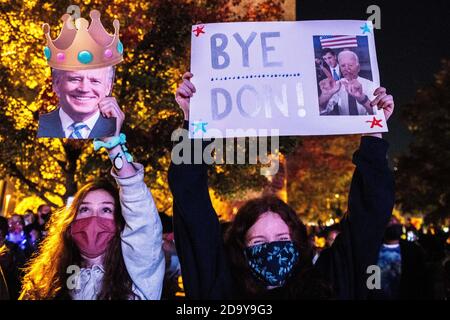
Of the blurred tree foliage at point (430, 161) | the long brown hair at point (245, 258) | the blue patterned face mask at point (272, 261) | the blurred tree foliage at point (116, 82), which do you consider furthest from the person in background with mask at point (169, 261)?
the blurred tree foliage at point (430, 161)

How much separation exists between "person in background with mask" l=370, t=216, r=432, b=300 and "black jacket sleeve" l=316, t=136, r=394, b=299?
13.1 ft

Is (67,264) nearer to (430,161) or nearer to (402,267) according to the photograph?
(402,267)

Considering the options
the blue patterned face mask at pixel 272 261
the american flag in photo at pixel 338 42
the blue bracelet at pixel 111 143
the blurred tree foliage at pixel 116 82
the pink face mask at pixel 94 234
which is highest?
the blurred tree foliage at pixel 116 82

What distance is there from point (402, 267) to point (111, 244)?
4771 mm

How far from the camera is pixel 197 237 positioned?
3.28 m

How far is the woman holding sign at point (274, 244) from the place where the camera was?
3.29 metres

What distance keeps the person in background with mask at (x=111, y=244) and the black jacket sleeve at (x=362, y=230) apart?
92 centimetres

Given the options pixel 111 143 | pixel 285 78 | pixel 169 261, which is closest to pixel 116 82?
pixel 169 261

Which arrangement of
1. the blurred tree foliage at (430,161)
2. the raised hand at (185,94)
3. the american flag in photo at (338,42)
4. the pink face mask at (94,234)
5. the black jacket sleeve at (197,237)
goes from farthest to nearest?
the blurred tree foliage at (430,161)
the american flag in photo at (338,42)
the raised hand at (185,94)
the pink face mask at (94,234)
the black jacket sleeve at (197,237)

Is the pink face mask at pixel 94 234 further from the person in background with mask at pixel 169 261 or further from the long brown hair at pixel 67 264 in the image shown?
the person in background with mask at pixel 169 261

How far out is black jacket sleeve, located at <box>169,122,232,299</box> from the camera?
3270 millimetres

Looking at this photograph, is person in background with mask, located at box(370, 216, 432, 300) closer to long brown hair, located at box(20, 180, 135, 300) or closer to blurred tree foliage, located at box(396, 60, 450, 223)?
long brown hair, located at box(20, 180, 135, 300)
